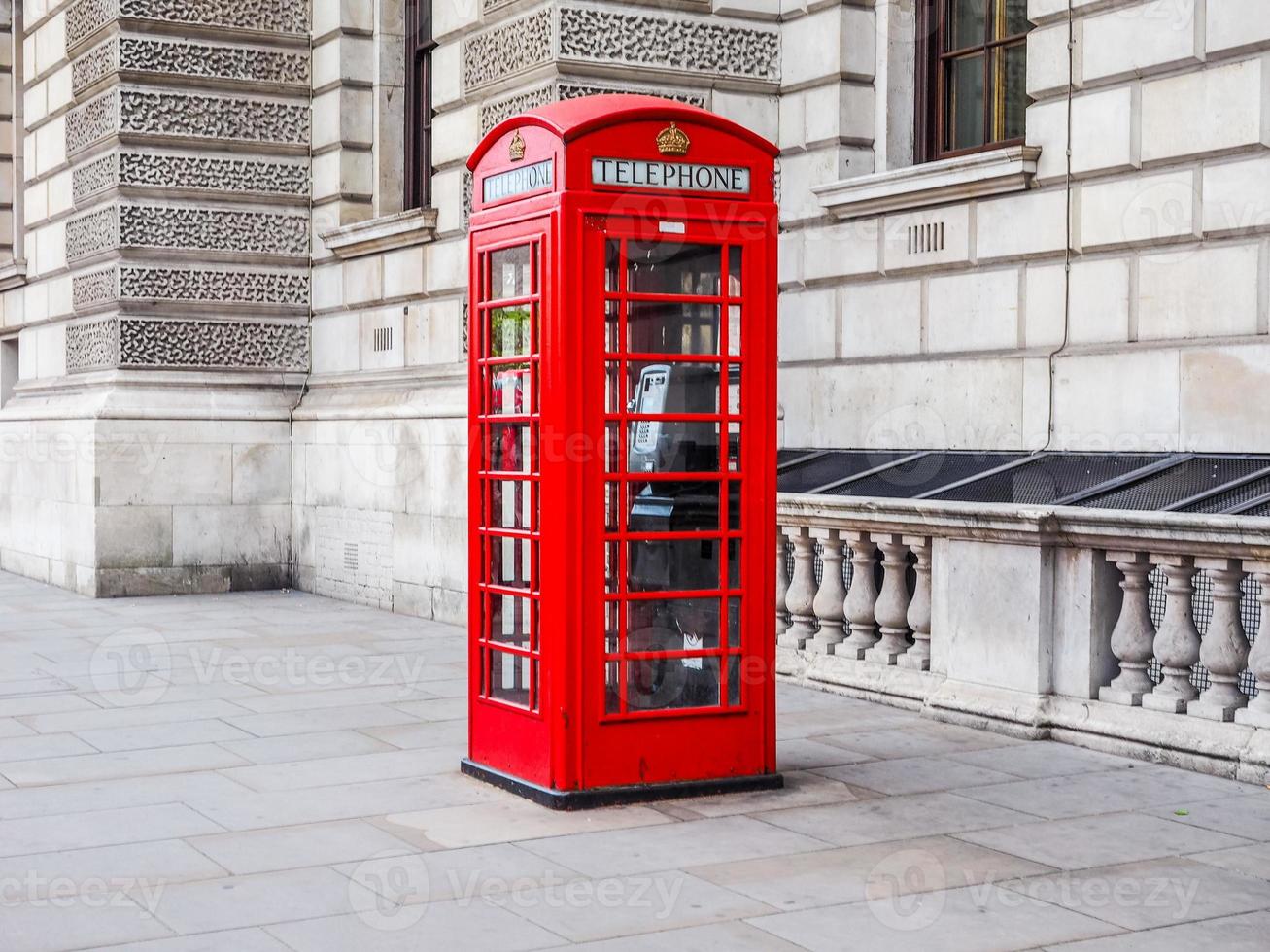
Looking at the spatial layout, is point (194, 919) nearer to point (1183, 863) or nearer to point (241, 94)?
point (1183, 863)

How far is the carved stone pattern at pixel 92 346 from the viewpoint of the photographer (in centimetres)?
1373

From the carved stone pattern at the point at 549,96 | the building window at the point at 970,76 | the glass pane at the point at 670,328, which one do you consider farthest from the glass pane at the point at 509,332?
the building window at the point at 970,76

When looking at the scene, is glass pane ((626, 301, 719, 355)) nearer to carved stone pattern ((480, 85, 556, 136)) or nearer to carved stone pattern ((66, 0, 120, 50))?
carved stone pattern ((480, 85, 556, 136))

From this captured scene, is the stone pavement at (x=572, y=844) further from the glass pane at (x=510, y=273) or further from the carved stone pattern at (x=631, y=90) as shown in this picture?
the carved stone pattern at (x=631, y=90)

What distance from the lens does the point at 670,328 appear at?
19.2 feet

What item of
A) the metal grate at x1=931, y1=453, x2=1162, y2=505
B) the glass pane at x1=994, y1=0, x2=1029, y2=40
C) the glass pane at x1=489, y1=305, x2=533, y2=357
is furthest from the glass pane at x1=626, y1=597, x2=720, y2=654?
the glass pane at x1=994, y1=0, x2=1029, y2=40

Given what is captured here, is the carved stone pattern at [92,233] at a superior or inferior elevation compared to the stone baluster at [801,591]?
superior

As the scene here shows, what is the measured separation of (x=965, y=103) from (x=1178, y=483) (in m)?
3.51

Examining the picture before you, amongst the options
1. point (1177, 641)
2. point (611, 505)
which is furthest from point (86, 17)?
point (1177, 641)

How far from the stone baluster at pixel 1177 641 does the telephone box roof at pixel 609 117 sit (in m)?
2.35

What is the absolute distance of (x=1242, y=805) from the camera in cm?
590

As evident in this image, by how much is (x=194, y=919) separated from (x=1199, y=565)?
4098 mm

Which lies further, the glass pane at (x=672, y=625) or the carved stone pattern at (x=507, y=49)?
the carved stone pattern at (x=507, y=49)

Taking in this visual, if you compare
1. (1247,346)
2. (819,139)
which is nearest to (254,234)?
(819,139)
